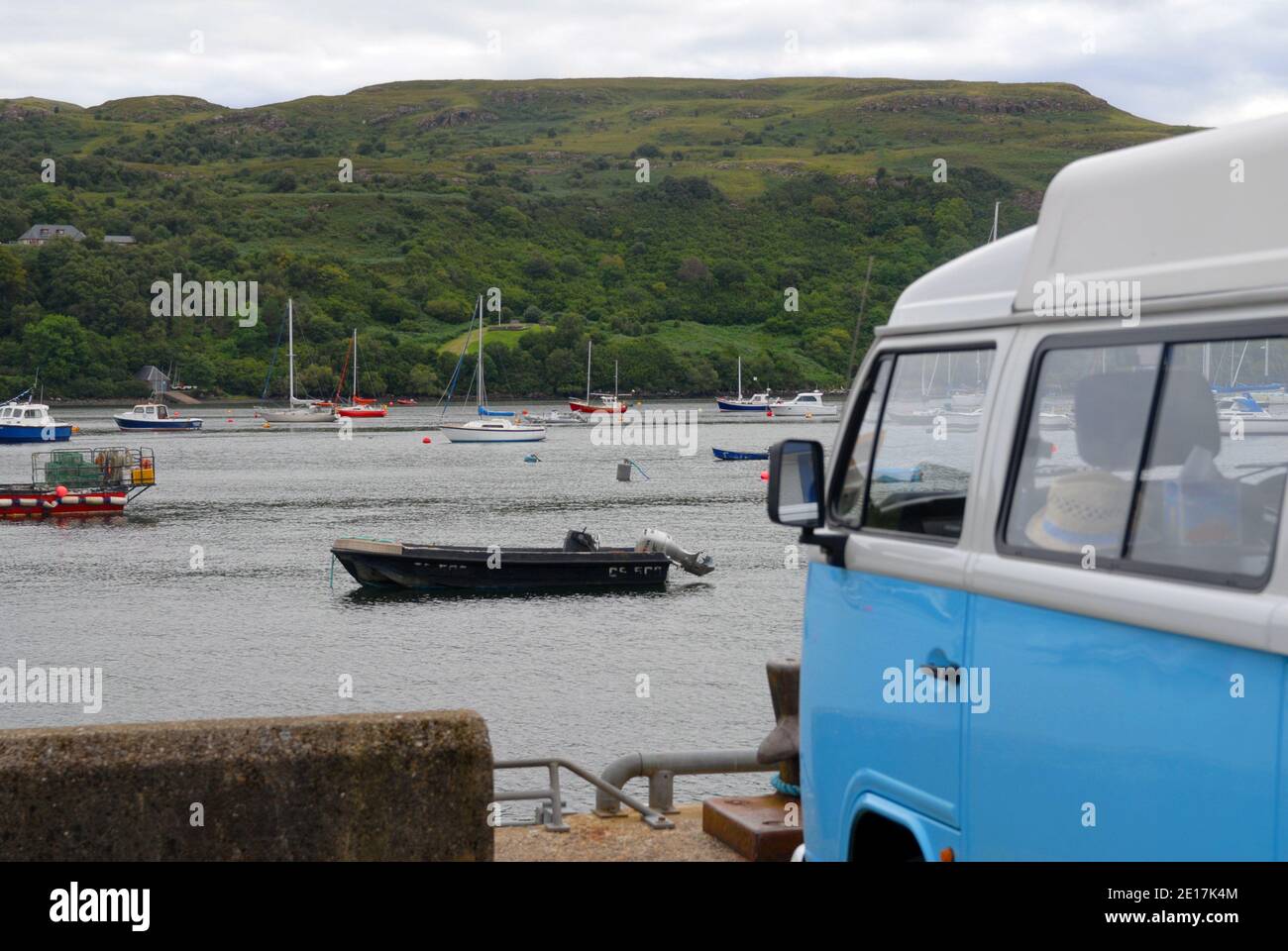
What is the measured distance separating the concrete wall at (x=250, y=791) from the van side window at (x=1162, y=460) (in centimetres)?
237

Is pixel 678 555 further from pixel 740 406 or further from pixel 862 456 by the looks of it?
pixel 740 406

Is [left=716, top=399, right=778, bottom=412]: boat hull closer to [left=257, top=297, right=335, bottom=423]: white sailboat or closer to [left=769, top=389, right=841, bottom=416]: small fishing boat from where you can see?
[left=769, top=389, right=841, bottom=416]: small fishing boat

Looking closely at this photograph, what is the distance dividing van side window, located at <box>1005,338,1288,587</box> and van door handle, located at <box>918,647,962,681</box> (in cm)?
38

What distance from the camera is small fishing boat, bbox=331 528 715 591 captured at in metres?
43.2

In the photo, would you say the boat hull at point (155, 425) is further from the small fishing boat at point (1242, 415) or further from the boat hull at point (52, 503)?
the small fishing boat at point (1242, 415)

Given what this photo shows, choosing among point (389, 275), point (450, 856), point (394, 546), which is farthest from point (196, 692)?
point (389, 275)

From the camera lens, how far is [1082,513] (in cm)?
409

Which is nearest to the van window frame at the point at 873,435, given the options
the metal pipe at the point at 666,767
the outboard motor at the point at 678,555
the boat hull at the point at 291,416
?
the metal pipe at the point at 666,767

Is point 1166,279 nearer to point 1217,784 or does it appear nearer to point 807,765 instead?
point 1217,784

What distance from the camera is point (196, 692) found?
101ft

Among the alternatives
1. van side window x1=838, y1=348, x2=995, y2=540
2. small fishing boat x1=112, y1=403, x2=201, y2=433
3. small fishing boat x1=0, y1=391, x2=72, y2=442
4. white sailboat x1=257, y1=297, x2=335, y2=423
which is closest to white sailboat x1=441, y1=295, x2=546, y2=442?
white sailboat x1=257, y1=297, x2=335, y2=423

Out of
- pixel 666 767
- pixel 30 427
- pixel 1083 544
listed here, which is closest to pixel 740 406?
pixel 30 427
